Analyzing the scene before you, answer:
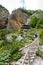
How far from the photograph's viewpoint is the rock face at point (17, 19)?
31.3 m

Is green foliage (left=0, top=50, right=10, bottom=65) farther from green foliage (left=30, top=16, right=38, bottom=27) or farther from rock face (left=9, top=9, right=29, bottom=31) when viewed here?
rock face (left=9, top=9, right=29, bottom=31)

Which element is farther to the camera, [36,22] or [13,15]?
[13,15]

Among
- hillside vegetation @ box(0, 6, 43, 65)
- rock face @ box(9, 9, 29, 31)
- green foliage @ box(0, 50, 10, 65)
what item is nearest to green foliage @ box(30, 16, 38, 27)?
hillside vegetation @ box(0, 6, 43, 65)

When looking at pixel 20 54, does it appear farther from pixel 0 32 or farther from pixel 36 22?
pixel 36 22

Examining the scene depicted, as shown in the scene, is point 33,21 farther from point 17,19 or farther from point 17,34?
point 17,34

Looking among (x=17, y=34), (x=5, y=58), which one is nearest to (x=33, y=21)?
(x=17, y=34)

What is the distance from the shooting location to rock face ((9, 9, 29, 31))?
31.3 m

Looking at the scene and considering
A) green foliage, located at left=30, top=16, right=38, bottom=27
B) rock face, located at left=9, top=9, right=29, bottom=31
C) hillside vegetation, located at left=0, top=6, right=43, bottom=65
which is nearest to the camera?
hillside vegetation, located at left=0, top=6, right=43, bottom=65

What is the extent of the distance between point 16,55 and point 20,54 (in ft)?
1.21

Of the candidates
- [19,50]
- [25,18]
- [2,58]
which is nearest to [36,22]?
[25,18]

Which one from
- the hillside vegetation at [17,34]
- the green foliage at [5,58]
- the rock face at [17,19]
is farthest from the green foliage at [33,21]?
the green foliage at [5,58]

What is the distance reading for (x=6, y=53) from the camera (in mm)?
11969

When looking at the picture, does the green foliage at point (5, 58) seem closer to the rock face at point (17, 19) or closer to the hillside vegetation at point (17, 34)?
the hillside vegetation at point (17, 34)

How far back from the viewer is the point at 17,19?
104ft
